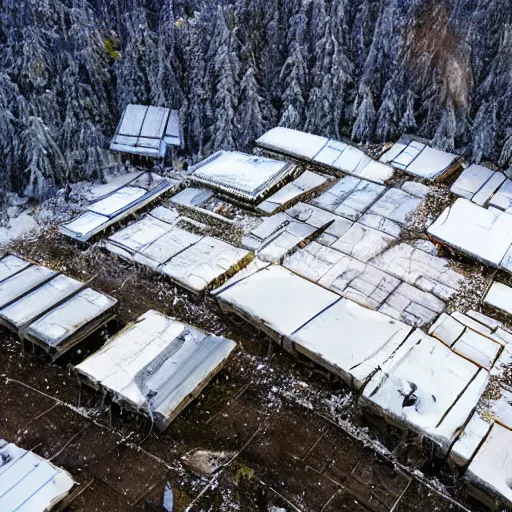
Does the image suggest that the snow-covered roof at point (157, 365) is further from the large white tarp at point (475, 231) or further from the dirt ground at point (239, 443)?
the large white tarp at point (475, 231)

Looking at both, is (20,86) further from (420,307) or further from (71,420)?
(420,307)

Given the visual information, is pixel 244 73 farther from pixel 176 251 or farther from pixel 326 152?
pixel 176 251

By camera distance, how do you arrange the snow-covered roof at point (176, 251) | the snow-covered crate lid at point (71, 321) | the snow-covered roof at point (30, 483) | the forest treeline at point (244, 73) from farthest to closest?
the forest treeline at point (244, 73) < the snow-covered roof at point (176, 251) < the snow-covered crate lid at point (71, 321) < the snow-covered roof at point (30, 483)

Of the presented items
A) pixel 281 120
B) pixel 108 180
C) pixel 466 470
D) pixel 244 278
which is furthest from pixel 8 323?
pixel 281 120

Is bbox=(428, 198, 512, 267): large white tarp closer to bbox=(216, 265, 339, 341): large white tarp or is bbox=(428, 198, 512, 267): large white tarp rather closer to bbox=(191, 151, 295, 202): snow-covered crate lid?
bbox=(216, 265, 339, 341): large white tarp

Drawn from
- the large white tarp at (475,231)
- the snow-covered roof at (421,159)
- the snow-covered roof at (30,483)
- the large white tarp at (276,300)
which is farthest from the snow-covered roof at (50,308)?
the snow-covered roof at (421,159)

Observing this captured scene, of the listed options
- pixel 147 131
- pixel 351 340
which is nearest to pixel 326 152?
pixel 147 131
